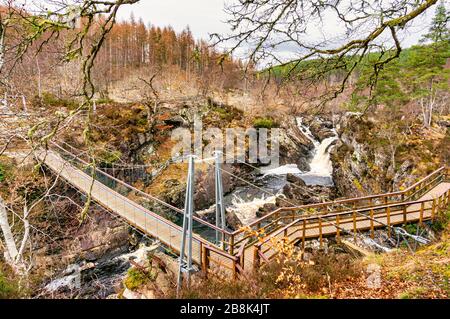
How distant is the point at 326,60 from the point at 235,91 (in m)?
32.1

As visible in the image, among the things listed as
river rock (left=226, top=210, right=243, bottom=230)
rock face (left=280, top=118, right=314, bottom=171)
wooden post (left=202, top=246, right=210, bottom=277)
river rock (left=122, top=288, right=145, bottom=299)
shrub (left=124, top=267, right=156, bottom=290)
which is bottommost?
river rock (left=226, top=210, right=243, bottom=230)

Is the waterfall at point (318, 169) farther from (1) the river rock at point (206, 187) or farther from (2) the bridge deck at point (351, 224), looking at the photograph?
(2) the bridge deck at point (351, 224)

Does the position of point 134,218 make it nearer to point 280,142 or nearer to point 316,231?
point 316,231

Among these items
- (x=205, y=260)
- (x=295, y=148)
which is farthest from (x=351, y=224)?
(x=295, y=148)

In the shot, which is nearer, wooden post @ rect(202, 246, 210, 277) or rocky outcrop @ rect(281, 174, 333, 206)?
wooden post @ rect(202, 246, 210, 277)

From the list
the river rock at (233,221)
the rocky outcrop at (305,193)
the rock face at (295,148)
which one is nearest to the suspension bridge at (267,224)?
the river rock at (233,221)

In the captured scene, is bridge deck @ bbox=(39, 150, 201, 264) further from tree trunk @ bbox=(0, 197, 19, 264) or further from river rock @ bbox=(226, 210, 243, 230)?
river rock @ bbox=(226, 210, 243, 230)

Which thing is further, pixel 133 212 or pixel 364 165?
pixel 364 165

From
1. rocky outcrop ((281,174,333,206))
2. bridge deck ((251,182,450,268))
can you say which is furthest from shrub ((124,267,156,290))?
rocky outcrop ((281,174,333,206))

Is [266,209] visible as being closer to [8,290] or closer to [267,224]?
[267,224]

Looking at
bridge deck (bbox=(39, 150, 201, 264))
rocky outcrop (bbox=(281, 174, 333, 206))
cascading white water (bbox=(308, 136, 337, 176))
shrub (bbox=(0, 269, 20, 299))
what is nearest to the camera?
shrub (bbox=(0, 269, 20, 299))

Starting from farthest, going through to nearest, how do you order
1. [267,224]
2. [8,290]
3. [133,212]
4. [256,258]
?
[133,212] < [267,224] < [256,258] < [8,290]

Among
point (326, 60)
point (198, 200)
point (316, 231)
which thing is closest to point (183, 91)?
point (198, 200)

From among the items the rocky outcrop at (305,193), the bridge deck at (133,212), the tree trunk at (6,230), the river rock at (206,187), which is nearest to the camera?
the tree trunk at (6,230)
